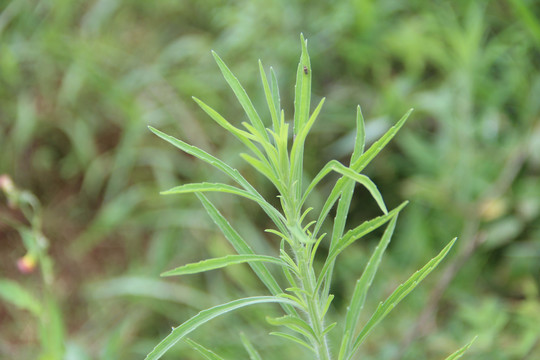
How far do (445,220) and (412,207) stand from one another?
0.09 metres

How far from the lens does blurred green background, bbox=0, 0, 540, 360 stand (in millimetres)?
1229

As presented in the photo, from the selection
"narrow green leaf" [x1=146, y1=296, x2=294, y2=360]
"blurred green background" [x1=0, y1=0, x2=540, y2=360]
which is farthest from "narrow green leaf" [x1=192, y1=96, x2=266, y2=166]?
"blurred green background" [x1=0, y1=0, x2=540, y2=360]

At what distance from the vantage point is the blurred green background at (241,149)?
1229mm

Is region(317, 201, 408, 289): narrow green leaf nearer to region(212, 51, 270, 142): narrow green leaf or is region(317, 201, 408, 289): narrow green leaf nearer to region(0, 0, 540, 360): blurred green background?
region(212, 51, 270, 142): narrow green leaf

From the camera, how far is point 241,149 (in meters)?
1.55

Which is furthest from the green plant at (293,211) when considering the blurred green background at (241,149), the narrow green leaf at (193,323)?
the blurred green background at (241,149)

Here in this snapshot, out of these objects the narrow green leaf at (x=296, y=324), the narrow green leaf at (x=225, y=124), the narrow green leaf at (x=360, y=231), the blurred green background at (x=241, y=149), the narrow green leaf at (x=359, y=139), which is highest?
the narrow green leaf at (x=225, y=124)

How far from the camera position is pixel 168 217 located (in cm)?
154

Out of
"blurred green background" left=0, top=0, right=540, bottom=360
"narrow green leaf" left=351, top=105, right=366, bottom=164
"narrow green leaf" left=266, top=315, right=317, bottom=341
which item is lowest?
"blurred green background" left=0, top=0, right=540, bottom=360

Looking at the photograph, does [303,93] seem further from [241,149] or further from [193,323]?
[241,149]

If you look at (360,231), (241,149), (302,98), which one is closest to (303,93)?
(302,98)

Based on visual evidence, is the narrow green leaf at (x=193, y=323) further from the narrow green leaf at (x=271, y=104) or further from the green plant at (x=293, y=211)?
the narrow green leaf at (x=271, y=104)

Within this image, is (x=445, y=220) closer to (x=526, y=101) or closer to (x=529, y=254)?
(x=529, y=254)

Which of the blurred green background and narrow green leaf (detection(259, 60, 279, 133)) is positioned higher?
narrow green leaf (detection(259, 60, 279, 133))
